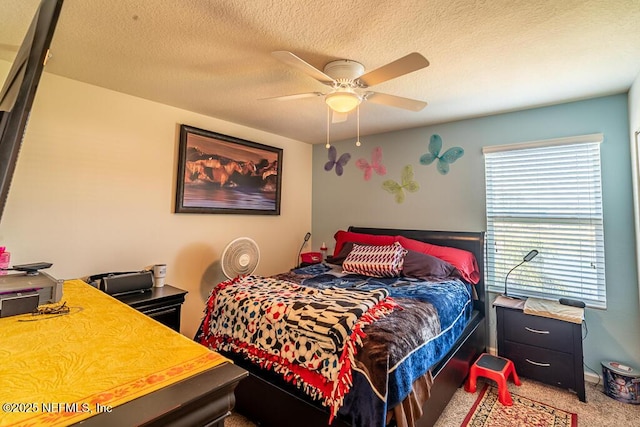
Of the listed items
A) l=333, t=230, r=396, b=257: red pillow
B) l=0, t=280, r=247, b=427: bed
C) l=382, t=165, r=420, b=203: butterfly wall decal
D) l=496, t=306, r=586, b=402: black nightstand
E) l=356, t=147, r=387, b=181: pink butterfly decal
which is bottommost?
l=496, t=306, r=586, b=402: black nightstand

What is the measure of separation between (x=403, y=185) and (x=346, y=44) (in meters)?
2.07

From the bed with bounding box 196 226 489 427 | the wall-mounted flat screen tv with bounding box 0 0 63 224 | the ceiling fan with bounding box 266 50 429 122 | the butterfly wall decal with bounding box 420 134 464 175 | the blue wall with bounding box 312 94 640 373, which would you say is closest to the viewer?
the wall-mounted flat screen tv with bounding box 0 0 63 224

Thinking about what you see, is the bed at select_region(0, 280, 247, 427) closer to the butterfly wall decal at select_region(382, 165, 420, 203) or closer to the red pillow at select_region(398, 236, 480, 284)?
the red pillow at select_region(398, 236, 480, 284)

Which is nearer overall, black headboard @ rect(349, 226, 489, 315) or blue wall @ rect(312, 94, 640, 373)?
blue wall @ rect(312, 94, 640, 373)

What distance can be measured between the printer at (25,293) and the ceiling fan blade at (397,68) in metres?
1.94

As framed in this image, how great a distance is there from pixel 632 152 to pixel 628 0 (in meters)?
1.40

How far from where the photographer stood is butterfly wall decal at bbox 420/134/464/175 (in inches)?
125

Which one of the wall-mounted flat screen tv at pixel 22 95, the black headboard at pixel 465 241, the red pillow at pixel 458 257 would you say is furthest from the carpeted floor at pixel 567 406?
the wall-mounted flat screen tv at pixel 22 95

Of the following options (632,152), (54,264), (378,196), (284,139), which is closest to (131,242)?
(54,264)

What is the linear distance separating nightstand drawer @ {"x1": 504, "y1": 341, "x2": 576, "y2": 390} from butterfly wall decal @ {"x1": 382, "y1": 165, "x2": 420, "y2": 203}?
178 cm

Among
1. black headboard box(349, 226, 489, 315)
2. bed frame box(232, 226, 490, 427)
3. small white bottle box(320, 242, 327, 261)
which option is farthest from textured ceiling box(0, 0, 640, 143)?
small white bottle box(320, 242, 327, 261)

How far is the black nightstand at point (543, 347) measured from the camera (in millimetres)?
2193

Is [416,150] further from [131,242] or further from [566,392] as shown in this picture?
[131,242]

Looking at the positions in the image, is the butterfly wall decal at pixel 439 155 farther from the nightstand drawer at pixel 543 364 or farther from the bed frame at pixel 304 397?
the nightstand drawer at pixel 543 364
